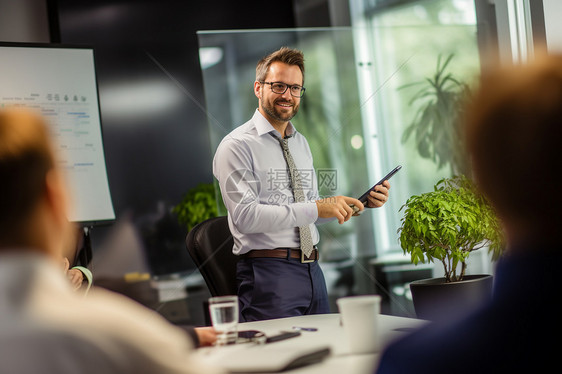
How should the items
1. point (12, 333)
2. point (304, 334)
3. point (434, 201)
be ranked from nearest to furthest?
1. point (12, 333)
2. point (304, 334)
3. point (434, 201)

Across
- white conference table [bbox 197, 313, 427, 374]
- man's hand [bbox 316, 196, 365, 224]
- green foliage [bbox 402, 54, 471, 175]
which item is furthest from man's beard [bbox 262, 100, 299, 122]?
green foliage [bbox 402, 54, 471, 175]

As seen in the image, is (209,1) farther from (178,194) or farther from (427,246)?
(427,246)

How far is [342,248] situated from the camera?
4.96 metres

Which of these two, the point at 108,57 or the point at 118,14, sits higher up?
the point at 118,14

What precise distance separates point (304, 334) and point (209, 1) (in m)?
4.20

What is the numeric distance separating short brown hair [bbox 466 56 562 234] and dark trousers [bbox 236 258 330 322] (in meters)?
1.73

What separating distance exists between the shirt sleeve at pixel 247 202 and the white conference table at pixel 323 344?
2.13 feet

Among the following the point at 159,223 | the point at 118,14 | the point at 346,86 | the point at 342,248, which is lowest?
the point at 342,248

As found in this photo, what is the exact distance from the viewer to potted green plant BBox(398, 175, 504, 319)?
2.73 meters

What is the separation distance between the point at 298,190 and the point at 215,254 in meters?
0.50

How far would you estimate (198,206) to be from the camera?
15.0ft

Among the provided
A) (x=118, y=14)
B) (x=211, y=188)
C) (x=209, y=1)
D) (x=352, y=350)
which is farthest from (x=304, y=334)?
(x=209, y=1)

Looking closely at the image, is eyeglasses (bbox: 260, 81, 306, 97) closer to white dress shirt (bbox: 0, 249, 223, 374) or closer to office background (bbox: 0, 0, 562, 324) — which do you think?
office background (bbox: 0, 0, 562, 324)

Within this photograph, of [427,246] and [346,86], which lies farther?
[346,86]
